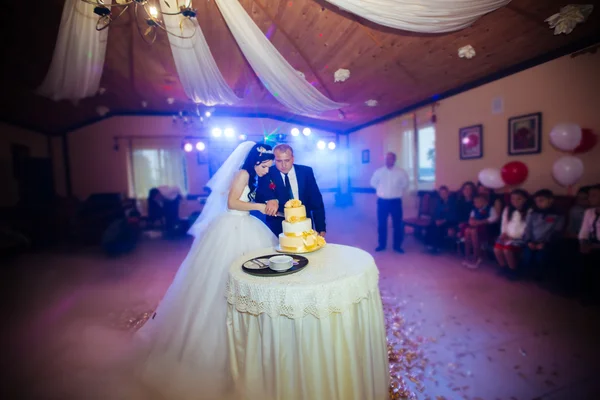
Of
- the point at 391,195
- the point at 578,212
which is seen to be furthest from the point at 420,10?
the point at 391,195

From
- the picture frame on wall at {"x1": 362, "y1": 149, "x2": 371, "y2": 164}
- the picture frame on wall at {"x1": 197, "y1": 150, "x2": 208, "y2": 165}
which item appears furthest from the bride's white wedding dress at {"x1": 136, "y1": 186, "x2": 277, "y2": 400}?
the picture frame on wall at {"x1": 197, "y1": 150, "x2": 208, "y2": 165}

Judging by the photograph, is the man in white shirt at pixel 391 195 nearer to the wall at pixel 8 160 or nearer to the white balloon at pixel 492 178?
the white balloon at pixel 492 178

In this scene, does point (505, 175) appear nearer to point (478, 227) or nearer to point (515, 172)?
point (515, 172)

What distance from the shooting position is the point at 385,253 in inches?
233

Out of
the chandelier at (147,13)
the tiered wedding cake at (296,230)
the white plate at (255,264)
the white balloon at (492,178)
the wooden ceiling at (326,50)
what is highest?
the wooden ceiling at (326,50)

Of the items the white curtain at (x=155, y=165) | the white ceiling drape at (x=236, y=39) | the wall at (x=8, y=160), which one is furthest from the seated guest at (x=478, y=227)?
the wall at (x=8, y=160)

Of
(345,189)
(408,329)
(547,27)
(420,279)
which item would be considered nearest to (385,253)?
(420,279)

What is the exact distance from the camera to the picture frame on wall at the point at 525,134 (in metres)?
4.88

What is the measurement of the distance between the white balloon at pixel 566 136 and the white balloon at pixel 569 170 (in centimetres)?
17

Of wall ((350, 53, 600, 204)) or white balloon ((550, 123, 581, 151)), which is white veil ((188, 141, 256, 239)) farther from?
wall ((350, 53, 600, 204))

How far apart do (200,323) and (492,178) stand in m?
5.20

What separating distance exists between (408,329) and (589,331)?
5.36ft

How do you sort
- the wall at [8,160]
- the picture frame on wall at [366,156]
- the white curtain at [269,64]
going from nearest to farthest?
the white curtain at [269,64] < the wall at [8,160] < the picture frame on wall at [366,156]

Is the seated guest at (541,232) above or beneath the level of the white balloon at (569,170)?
beneath
